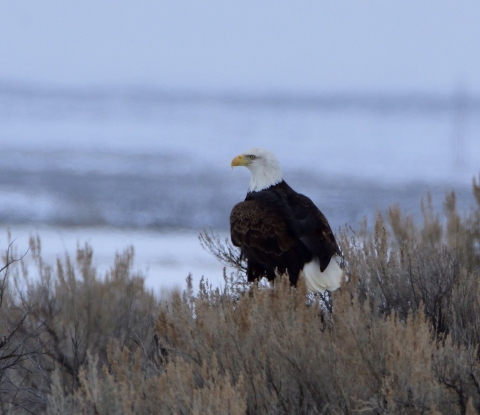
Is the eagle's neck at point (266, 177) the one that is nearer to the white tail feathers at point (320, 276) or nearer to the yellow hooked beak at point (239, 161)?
the yellow hooked beak at point (239, 161)

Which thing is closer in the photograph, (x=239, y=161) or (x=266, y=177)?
(x=266, y=177)

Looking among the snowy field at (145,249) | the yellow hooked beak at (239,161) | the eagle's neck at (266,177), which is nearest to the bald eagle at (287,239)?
the eagle's neck at (266,177)

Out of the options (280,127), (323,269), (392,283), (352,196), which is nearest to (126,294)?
(323,269)

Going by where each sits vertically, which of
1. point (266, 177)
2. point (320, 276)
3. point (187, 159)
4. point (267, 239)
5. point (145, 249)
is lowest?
point (145, 249)

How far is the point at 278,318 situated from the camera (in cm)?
373

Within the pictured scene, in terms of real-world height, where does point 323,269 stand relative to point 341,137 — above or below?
below

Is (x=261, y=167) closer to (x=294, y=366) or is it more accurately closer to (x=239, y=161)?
(x=239, y=161)

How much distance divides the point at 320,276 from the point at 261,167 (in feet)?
4.28

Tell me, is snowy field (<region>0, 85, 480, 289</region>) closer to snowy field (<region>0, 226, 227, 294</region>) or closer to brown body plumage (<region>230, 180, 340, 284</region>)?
snowy field (<region>0, 226, 227, 294</region>)

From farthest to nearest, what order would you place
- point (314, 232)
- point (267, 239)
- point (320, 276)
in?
point (267, 239) < point (314, 232) < point (320, 276)

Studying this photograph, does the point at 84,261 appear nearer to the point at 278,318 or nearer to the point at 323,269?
the point at 323,269

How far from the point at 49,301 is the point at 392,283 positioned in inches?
107

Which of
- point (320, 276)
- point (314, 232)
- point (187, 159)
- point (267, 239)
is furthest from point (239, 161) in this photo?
point (187, 159)

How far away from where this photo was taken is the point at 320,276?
5.49 m
